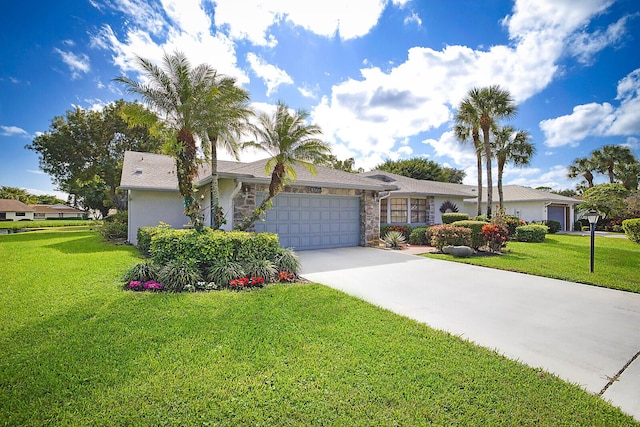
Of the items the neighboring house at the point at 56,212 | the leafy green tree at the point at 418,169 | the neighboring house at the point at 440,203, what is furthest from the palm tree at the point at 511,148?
the neighboring house at the point at 56,212

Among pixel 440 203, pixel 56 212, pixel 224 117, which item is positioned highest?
pixel 224 117

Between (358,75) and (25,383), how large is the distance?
1480cm

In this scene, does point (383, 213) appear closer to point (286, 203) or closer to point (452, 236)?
point (452, 236)

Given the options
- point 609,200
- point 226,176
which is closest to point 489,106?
point 609,200

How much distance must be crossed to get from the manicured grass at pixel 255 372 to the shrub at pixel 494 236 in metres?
8.91

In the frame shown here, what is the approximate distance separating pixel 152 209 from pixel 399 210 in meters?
14.1

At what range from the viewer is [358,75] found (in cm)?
1398

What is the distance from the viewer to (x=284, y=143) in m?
9.16

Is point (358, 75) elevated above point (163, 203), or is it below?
above

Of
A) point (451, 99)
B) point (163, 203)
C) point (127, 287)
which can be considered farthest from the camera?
point (451, 99)

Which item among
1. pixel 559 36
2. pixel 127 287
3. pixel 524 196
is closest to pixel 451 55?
pixel 559 36

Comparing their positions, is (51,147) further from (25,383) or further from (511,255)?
(511,255)

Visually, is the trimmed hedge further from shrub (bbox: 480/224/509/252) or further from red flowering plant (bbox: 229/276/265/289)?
shrub (bbox: 480/224/509/252)

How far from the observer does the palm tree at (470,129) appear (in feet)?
60.9
